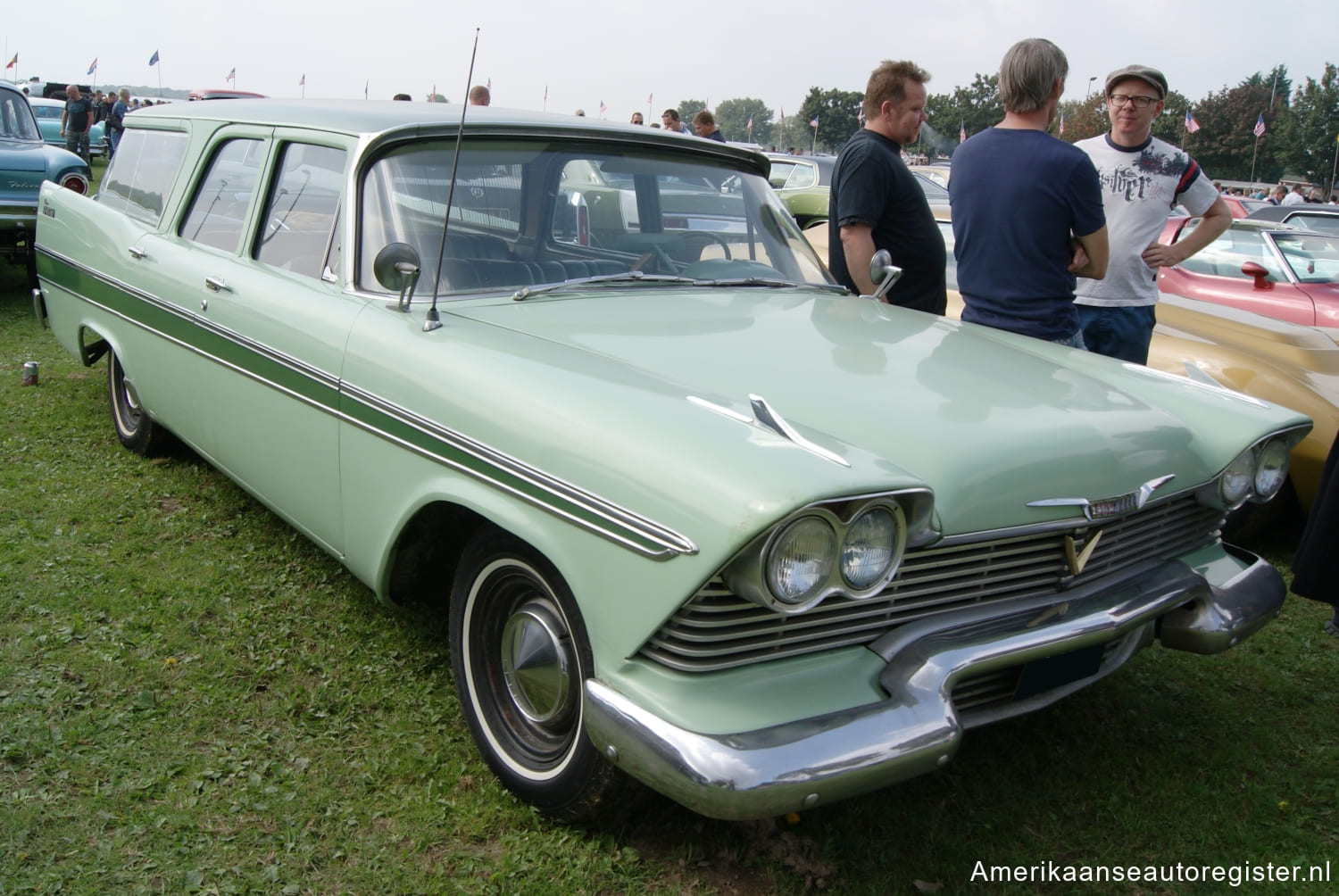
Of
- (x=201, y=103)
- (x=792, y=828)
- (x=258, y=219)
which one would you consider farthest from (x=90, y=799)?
(x=201, y=103)

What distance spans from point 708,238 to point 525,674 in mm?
1642

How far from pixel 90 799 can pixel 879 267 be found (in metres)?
2.67

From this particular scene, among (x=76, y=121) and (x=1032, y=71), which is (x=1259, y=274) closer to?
(x=1032, y=71)

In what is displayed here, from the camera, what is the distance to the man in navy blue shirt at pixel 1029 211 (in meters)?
3.38

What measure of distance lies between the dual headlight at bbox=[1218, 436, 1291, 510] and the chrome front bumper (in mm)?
440

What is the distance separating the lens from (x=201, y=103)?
4.29 meters

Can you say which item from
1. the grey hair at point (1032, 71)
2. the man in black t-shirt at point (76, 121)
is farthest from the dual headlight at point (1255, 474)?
the man in black t-shirt at point (76, 121)

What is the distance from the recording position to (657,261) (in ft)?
10.6

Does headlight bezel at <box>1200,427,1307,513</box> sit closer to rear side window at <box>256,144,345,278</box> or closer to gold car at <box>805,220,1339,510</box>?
gold car at <box>805,220,1339,510</box>

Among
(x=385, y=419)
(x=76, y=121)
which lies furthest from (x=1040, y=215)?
(x=76, y=121)

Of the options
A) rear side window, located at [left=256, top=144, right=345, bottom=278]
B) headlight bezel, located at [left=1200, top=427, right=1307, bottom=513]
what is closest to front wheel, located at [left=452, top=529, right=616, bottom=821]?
rear side window, located at [left=256, top=144, right=345, bottom=278]

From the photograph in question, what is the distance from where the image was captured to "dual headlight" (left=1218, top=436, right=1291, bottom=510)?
265 cm

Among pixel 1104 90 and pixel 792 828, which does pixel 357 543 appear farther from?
pixel 1104 90

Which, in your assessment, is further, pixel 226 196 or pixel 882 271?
pixel 226 196
